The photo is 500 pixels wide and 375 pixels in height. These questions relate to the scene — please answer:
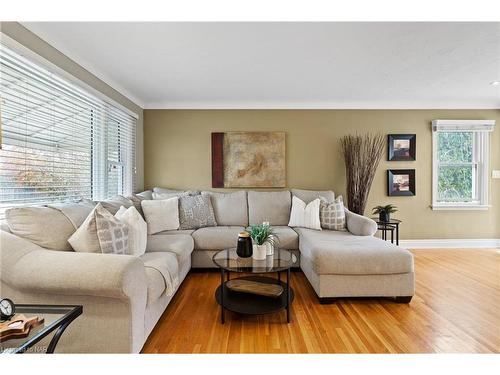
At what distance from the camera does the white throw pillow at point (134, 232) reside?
6.63 ft

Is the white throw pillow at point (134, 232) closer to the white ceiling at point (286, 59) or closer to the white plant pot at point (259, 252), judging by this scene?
the white plant pot at point (259, 252)

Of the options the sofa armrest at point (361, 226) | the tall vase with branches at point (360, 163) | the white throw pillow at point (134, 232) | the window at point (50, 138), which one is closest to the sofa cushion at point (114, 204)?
the white throw pillow at point (134, 232)

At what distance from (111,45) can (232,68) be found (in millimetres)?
1130

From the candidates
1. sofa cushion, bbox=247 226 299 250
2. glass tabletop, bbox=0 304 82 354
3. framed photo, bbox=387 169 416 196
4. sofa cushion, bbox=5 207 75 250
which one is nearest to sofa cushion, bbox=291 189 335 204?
sofa cushion, bbox=247 226 299 250

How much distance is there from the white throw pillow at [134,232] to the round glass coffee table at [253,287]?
0.60m

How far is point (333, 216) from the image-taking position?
3.29 meters

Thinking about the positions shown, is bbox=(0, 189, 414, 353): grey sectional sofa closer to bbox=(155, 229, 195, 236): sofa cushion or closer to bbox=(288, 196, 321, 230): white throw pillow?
bbox=(155, 229, 195, 236): sofa cushion

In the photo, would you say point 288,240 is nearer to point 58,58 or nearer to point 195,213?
point 195,213

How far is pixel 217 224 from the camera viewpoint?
359 cm

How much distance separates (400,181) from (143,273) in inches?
157

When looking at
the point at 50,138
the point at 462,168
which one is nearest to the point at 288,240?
the point at 50,138

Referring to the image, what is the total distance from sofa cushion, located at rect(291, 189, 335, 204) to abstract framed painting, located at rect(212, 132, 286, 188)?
36 centimetres
